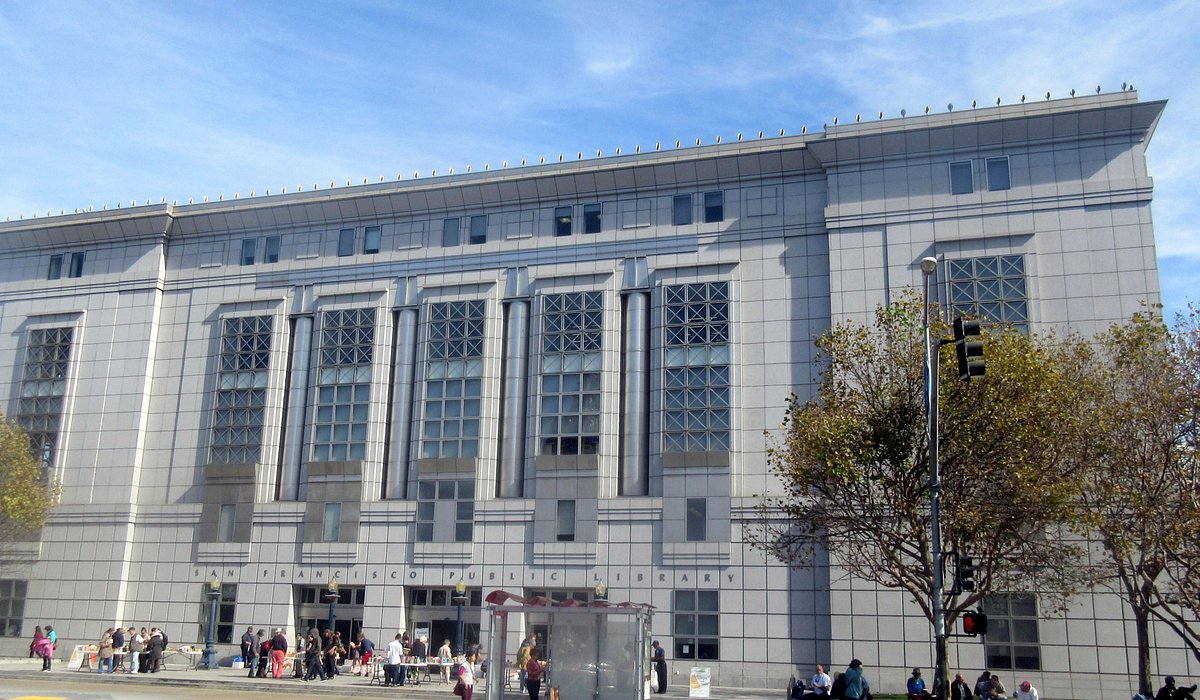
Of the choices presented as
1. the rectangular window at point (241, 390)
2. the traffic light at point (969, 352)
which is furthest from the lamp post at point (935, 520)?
the rectangular window at point (241, 390)

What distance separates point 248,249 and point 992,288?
127 feet

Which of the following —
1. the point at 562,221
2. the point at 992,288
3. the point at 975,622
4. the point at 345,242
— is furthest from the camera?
the point at 345,242

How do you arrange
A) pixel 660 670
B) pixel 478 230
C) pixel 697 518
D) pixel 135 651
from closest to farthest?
pixel 660 670, pixel 135 651, pixel 697 518, pixel 478 230

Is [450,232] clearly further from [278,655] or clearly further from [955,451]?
[955,451]

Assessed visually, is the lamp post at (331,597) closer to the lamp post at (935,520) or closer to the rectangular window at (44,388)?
the rectangular window at (44,388)

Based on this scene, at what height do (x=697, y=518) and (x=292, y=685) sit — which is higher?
(x=697, y=518)

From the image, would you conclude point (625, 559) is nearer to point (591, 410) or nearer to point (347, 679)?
point (591, 410)

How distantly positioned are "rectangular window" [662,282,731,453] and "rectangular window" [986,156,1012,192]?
12.5 metres

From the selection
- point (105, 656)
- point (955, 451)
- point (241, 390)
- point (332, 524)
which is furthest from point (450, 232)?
point (955, 451)

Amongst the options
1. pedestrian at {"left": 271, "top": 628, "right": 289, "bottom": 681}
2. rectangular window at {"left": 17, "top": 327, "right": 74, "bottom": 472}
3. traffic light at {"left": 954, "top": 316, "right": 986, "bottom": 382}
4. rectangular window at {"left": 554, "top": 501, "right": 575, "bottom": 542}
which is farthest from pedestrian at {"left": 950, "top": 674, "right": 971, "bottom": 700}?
rectangular window at {"left": 17, "top": 327, "right": 74, "bottom": 472}

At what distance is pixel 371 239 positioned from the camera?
2253 inches

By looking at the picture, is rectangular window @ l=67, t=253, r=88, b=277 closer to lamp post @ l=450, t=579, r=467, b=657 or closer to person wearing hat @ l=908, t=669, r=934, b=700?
lamp post @ l=450, t=579, r=467, b=657

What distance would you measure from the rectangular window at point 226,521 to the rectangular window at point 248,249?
534 inches

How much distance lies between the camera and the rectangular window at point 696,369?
159 ft
